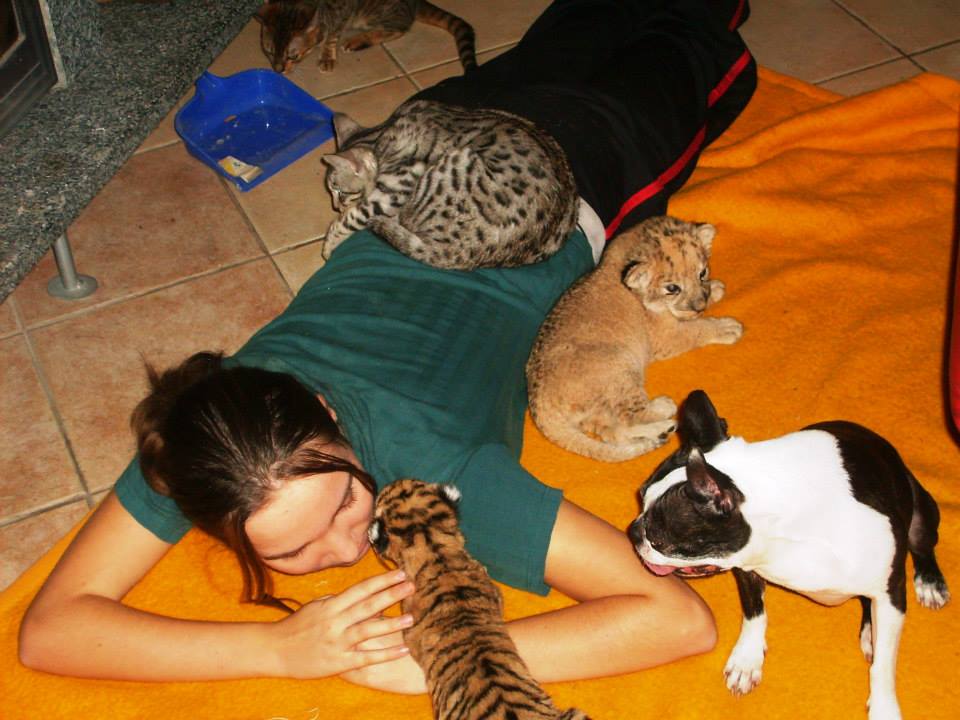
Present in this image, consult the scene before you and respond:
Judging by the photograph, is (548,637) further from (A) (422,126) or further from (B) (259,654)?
(A) (422,126)

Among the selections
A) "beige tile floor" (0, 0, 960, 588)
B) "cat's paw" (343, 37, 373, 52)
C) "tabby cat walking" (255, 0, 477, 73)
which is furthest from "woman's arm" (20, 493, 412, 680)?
"cat's paw" (343, 37, 373, 52)

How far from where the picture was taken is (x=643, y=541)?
80.7 inches

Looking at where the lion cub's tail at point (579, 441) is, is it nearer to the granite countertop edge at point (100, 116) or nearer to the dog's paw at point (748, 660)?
the dog's paw at point (748, 660)

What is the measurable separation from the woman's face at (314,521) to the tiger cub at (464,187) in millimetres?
783

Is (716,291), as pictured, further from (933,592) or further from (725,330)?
(933,592)

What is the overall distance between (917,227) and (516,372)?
1.59 metres

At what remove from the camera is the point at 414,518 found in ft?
6.64

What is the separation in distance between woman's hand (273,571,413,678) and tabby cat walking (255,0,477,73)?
2.54m

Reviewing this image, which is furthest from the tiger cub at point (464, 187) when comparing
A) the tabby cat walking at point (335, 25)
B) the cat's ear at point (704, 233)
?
the tabby cat walking at point (335, 25)

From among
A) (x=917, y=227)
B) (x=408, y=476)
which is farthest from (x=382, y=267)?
(x=917, y=227)

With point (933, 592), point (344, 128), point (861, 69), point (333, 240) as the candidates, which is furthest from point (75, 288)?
point (861, 69)

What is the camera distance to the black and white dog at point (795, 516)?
6.27 feet

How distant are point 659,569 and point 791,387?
969 mm

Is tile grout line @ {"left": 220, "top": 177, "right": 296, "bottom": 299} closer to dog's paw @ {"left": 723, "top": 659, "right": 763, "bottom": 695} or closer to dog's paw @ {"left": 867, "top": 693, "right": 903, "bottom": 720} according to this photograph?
dog's paw @ {"left": 723, "top": 659, "right": 763, "bottom": 695}
